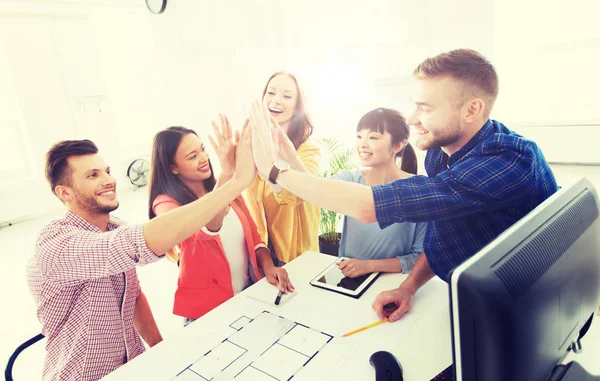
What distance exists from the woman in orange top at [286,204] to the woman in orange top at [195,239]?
8.9 inches

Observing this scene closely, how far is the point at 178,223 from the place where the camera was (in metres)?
1.07

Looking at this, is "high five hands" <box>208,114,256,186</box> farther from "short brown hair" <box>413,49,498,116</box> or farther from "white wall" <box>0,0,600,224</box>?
"white wall" <box>0,0,600,224</box>

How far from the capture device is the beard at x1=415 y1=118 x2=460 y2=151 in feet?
3.49

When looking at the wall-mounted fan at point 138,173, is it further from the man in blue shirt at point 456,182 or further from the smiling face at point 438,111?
the smiling face at point 438,111

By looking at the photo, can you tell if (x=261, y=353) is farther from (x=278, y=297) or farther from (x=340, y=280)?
(x=340, y=280)

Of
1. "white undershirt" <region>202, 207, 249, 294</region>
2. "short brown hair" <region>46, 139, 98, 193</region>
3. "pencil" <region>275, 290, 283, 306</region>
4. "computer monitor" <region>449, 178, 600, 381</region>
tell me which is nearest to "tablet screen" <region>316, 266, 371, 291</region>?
"pencil" <region>275, 290, 283, 306</region>

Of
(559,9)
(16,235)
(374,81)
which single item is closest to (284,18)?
(374,81)

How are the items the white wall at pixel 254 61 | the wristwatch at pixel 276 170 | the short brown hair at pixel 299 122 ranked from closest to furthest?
the wristwatch at pixel 276 170 < the short brown hair at pixel 299 122 < the white wall at pixel 254 61

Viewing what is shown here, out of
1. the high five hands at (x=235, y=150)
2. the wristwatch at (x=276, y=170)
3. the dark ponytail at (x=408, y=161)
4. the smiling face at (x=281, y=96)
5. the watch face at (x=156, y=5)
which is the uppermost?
the watch face at (x=156, y=5)

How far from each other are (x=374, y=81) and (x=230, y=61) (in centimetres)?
163

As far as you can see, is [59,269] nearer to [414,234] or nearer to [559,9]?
[414,234]

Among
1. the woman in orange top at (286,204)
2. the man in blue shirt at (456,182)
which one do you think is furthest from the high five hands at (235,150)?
the woman in orange top at (286,204)

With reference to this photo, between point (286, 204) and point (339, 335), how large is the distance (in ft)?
2.56

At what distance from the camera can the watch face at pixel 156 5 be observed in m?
4.72
